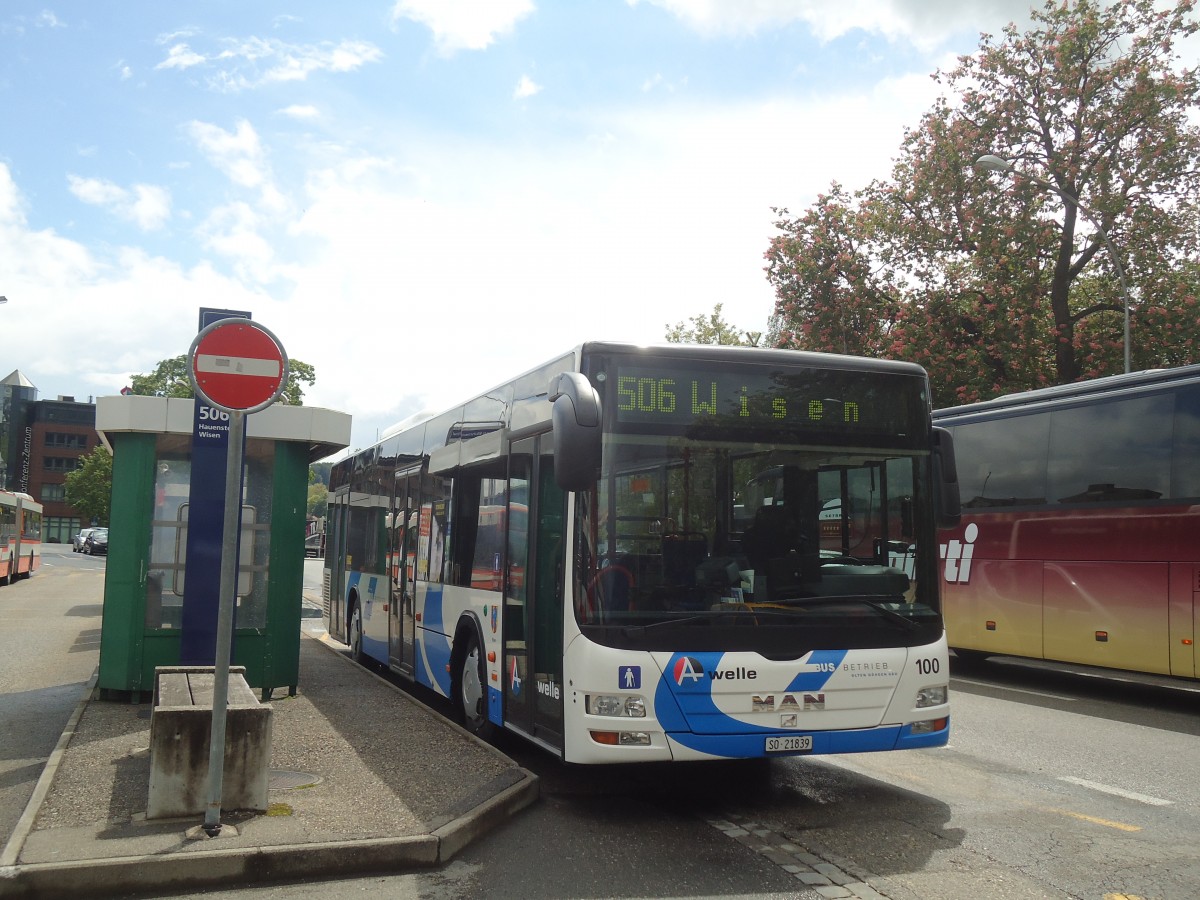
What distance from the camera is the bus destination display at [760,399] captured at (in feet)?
22.6

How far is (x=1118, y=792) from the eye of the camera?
7.71 m

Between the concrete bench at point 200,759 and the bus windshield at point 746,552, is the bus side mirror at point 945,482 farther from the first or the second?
the concrete bench at point 200,759

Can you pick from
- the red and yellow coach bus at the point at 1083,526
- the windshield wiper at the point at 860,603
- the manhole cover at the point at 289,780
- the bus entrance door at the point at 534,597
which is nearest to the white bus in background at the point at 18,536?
the red and yellow coach bus at the point at 1083,526

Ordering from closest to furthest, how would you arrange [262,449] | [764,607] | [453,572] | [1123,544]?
[764,607] → [453,572] → [262,449] → [1123,544]

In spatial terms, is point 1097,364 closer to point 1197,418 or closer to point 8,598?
point 1197,418

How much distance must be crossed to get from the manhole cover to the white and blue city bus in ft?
4.68

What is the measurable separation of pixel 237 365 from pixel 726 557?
118 inches

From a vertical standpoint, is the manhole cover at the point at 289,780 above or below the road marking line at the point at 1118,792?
above

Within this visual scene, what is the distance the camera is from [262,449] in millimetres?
10812

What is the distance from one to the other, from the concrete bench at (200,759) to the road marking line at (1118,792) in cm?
546

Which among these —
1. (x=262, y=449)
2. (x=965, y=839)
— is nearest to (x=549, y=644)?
(x=965, y=839)

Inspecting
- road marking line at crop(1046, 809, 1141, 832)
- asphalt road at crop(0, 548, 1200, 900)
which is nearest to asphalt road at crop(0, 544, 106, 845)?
asphalt road at crop(0, 548, 1200, 900)

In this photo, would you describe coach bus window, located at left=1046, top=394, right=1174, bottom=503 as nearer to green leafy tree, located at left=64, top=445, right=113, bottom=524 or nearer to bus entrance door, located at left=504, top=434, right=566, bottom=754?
bus entrance door, located at left=504, top=434, right=566, bottom=754

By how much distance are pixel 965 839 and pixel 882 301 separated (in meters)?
22.3
